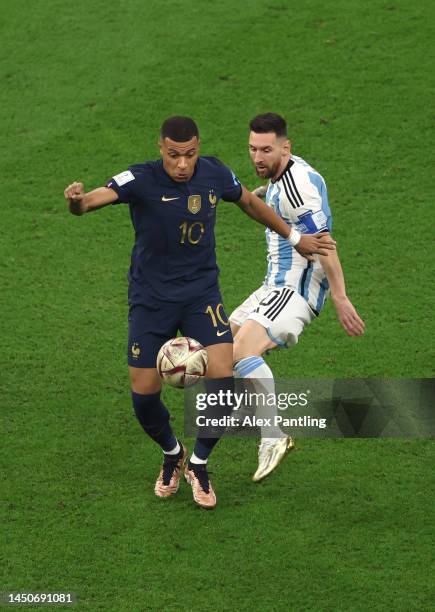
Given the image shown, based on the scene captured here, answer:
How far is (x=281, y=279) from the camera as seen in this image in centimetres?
884

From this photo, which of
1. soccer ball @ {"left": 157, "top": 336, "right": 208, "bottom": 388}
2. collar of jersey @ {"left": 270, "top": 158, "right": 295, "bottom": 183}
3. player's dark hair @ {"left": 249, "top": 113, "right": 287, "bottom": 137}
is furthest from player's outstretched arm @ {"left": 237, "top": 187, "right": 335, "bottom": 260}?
soccer ball @ {"left": 157, "top": 336, "right": 208, "bottom": 388}

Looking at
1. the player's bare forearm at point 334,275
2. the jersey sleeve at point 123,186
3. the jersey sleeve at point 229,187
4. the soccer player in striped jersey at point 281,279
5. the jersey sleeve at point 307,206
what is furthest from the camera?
the jersey sleeve at point 307,206

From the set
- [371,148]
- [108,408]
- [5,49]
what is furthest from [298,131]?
[108,408]

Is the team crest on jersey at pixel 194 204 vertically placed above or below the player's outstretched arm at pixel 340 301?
above

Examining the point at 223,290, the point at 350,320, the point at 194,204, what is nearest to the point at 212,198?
the point at 194,204

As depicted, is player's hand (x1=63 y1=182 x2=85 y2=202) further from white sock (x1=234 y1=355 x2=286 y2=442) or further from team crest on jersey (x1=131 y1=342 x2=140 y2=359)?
white sock (x1=234 y1=355 x2=286 y2=442)

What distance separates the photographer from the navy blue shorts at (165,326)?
803cm

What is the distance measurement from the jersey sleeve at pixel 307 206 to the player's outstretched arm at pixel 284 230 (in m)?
0.23

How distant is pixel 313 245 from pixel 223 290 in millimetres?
2591

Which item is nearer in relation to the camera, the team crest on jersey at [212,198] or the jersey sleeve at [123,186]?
the jersey sleeve at [123,186]

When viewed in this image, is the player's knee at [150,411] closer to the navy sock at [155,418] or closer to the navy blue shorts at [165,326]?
the navy sock at [155,418]

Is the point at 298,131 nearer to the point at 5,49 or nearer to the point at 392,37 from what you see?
the point at 392,37

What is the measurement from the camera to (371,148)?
1256cm

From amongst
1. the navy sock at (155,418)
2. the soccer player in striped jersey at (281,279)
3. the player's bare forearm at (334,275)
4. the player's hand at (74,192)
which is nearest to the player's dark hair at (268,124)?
the soccer player in striped jersey at (281,279)
